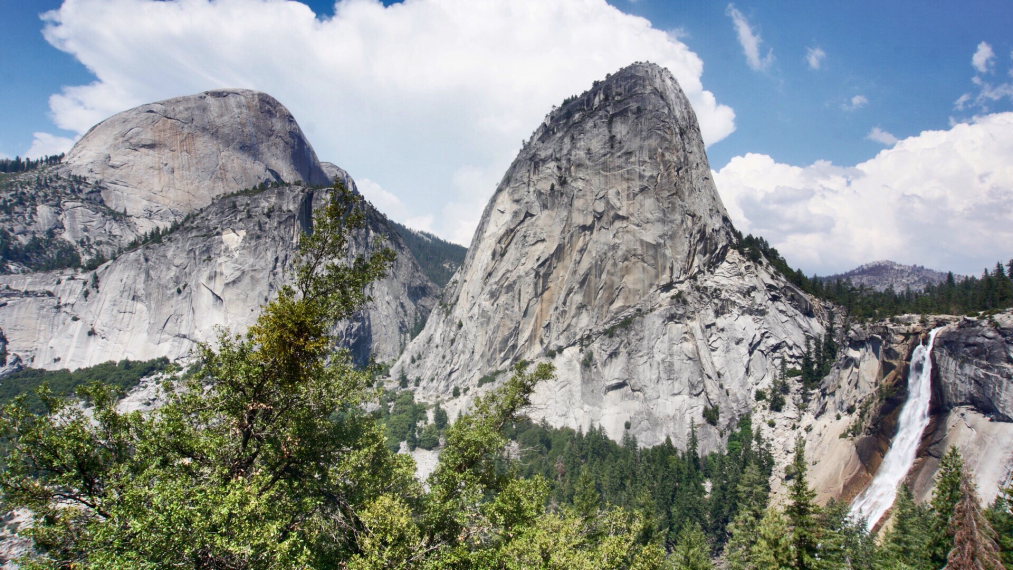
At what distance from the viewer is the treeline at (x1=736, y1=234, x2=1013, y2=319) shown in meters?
65.5

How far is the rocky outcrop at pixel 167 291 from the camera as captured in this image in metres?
127

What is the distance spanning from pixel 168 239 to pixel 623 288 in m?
122

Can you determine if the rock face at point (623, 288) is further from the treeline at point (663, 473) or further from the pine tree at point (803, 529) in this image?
the pine tree at point (803, 529)

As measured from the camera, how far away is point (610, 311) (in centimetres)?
11519

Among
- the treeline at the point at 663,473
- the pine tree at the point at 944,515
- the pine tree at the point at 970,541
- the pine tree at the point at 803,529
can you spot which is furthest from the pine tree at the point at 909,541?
the treeline at the point at 663,473

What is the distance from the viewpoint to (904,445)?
59312 millimetres

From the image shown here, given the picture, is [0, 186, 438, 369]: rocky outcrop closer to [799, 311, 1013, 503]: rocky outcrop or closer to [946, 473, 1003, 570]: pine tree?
[799, 311, 1013, 503]: rocky outcrop

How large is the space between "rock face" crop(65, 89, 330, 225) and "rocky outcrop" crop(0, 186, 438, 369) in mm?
24946

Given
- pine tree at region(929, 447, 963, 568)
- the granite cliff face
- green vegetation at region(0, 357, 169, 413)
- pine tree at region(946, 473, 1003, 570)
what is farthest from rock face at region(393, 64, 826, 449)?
pine tree at region(946, 473, 1003, 570)

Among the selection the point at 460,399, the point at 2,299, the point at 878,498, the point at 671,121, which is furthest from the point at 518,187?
the point at 2,299

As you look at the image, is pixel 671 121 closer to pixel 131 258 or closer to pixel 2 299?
pixel 131 258

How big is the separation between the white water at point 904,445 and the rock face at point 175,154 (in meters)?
179

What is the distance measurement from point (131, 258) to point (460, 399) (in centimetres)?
9415

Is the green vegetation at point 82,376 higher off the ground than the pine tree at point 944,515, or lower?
lower
